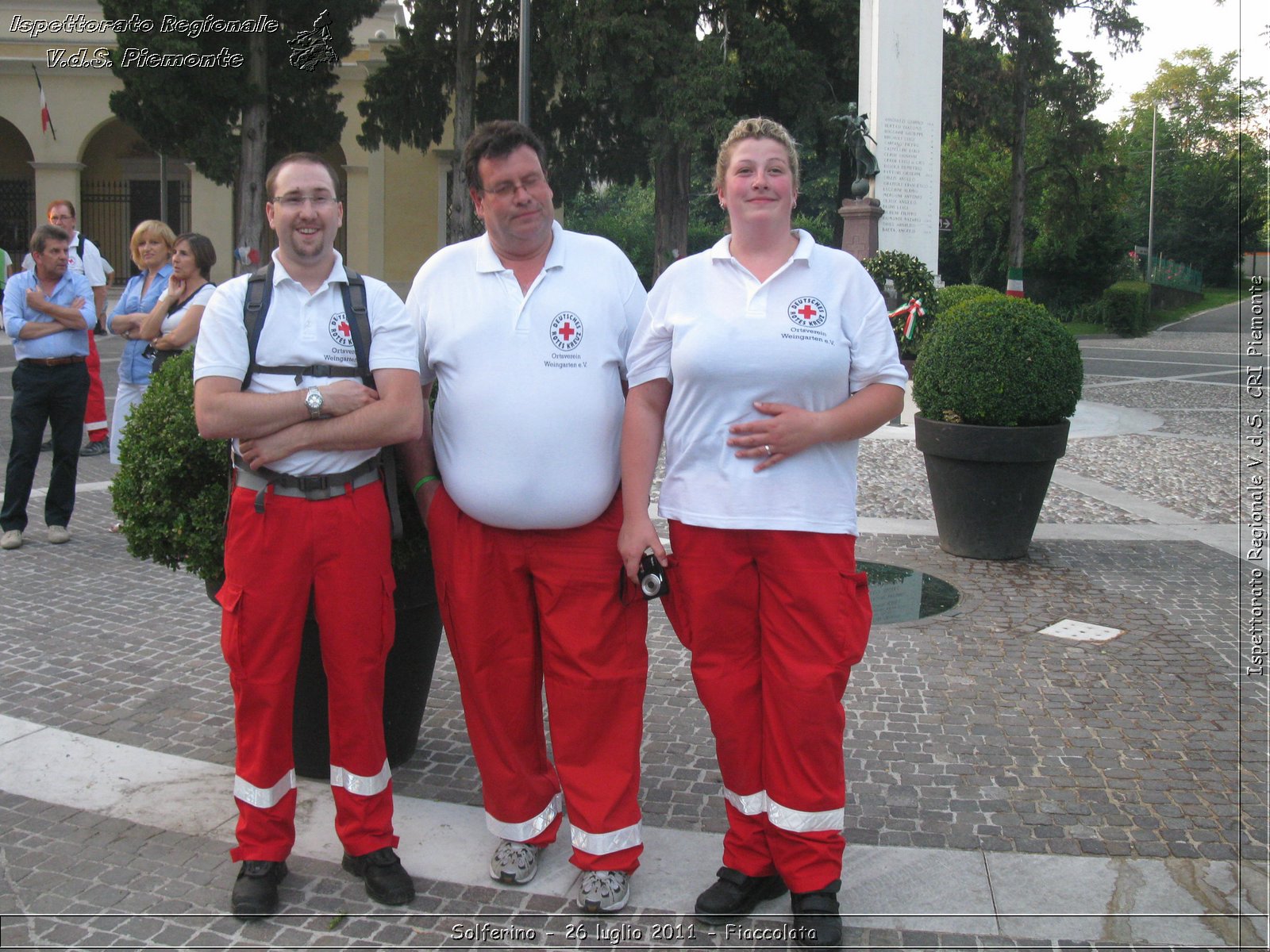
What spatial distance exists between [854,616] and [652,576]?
21.8 inches

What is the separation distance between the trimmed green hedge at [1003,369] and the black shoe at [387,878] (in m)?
4.73

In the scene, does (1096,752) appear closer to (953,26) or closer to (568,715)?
(568,715)

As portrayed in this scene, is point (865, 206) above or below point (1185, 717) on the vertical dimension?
above

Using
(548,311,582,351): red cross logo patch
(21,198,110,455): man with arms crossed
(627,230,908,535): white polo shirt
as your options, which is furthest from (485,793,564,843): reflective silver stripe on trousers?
(21,198,110,455): man with arms crossed

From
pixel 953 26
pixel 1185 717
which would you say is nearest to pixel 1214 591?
pixel 1185 717

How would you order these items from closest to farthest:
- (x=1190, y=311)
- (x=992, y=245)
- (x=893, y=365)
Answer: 1. (x=893, y=365)
2. (x=992, y=245)
3. (x=1190, y=311)

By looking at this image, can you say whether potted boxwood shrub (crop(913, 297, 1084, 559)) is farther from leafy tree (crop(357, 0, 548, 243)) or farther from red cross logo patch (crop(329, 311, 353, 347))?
leafy tree (crop(357, 0, 548, 243))

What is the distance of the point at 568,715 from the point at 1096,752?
210cm

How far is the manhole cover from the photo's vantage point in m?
6.05

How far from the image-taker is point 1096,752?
4.29m

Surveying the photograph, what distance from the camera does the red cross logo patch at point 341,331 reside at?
3.34 meters

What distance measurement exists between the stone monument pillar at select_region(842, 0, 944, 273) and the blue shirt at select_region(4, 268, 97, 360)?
1145cm

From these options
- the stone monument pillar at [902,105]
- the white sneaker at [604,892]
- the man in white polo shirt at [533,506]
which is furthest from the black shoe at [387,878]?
the stone monument pillar at [902,105]

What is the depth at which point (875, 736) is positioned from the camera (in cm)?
448
